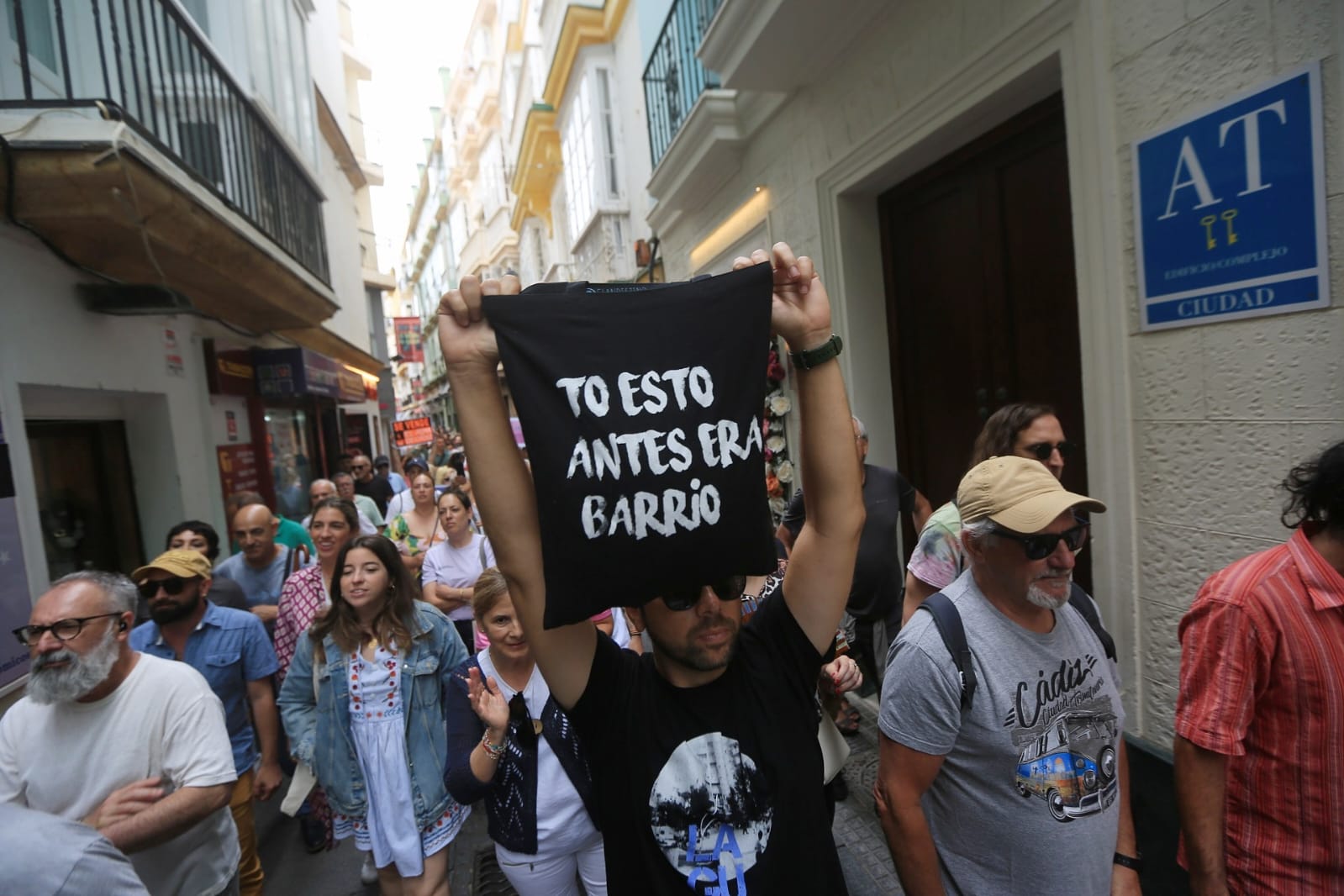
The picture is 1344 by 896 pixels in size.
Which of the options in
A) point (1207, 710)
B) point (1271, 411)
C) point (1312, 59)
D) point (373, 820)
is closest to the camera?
point (1207, 710)

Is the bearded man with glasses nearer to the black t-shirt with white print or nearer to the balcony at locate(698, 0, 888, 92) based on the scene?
the black t-shirt with white print

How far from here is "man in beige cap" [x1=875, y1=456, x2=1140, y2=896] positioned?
1639 millimetres

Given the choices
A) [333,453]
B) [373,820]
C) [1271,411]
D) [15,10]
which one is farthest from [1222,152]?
[333,453]

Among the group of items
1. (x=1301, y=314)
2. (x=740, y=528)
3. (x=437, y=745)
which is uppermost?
(x=1301, y=314)

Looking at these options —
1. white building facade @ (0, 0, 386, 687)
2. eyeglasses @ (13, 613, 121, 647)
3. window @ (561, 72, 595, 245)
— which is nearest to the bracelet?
eyeglasses @ (13, 613, 121, 647)

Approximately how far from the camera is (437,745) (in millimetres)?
2721

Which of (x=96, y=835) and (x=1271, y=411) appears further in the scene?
(x=1271, y=411)

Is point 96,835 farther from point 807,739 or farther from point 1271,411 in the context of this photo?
point 1271,411

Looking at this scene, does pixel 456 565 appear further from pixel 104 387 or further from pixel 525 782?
pixel 104 387

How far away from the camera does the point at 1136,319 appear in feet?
9.61

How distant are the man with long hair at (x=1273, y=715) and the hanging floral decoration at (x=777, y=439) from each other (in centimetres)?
504

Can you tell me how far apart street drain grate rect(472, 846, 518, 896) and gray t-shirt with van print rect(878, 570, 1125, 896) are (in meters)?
2.36

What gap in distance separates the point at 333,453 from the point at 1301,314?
48.2 ft

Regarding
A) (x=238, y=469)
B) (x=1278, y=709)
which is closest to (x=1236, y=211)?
(x=1278, y=709)
